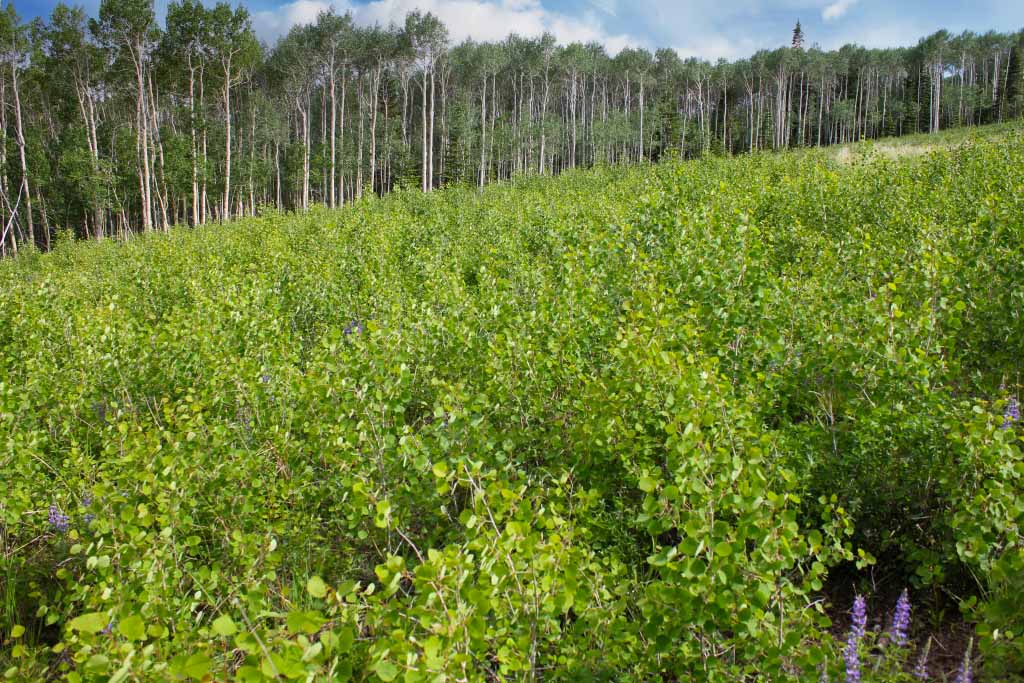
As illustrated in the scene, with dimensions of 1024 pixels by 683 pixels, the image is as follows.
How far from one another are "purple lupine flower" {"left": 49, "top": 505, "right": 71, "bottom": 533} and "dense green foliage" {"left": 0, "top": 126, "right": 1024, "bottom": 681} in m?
0.03

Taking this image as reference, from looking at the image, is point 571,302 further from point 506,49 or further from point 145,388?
point 506,49

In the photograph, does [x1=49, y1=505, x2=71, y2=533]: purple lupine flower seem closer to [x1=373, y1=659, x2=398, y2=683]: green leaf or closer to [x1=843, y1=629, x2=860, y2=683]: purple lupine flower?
[x1=373, y1=659, x2=398, y2=683]: green leaf

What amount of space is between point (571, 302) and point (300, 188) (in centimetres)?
5060

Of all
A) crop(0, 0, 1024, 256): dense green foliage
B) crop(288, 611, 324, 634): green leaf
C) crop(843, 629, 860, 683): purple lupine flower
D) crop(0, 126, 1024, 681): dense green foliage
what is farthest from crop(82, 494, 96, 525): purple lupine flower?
crop(0, 0, 1024, 256): dense green foliage

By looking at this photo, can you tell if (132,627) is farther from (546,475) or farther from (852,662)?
(546,475)

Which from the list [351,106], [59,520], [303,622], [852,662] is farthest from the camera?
[351,106]

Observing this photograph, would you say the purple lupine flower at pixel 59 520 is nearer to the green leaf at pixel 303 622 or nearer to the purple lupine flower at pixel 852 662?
the green leaf at pixel 303 622

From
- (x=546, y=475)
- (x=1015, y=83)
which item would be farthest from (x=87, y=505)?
(x=1015, y=83)

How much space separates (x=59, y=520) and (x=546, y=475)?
302 cm

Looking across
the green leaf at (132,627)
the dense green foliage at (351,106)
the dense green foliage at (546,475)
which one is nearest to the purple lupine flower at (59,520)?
the dense green foliage at (546,475)

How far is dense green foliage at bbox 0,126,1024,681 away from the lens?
1827mm

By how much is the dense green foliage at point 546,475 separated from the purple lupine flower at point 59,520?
0.03 meters

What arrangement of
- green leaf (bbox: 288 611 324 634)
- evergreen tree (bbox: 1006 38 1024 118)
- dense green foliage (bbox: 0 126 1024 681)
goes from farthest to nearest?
1. evergreen tree (bbox: 1006 38 1024 118)
2. dense green foliage (bbox: 0 126 1024 681)
3. green leaf (bbox: 288 611 324 634)

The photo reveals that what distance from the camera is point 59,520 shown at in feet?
11.9
